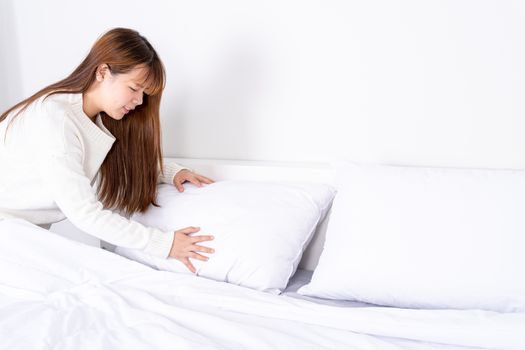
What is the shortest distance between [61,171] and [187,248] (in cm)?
35

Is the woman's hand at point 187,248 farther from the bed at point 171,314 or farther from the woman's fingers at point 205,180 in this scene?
the woman's fingers at point 205,180

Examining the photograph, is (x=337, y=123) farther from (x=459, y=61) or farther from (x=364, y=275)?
(x=364, y=275)

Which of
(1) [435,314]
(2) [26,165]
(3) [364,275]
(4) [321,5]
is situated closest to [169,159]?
(2) [26,165]

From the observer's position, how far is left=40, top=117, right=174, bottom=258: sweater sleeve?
1129 millimetres

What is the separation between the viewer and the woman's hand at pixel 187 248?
3.67ft

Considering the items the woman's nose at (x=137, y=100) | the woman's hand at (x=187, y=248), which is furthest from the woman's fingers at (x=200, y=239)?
the woman's nose at (x=137, y=100)

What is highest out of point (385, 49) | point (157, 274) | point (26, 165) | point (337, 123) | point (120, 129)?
point (385, 49)

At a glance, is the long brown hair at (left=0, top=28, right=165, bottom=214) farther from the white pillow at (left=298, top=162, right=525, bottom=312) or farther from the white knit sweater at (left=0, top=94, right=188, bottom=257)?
the white pillow at (left=298, top=162, right=525, bottom=312)

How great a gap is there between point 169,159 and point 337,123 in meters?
0.60

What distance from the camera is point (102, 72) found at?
3.98 ft

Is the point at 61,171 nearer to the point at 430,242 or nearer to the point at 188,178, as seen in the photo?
the point at 188,178

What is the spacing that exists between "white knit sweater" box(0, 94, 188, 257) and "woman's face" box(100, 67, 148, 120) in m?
0.07

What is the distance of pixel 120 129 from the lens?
1396 mm

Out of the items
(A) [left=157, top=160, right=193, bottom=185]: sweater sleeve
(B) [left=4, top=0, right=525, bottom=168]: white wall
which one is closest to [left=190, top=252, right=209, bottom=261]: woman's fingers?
(A) [left=157, top=160, right=193, bottom=185]: sweater sleeve
